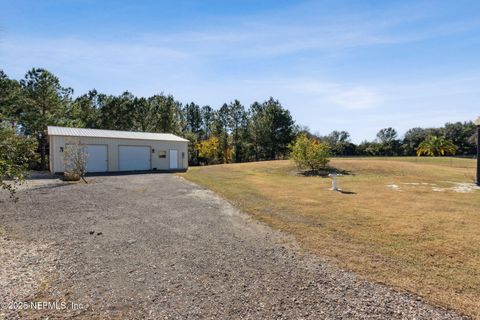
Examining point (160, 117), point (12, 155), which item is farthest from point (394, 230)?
point (160, 117)

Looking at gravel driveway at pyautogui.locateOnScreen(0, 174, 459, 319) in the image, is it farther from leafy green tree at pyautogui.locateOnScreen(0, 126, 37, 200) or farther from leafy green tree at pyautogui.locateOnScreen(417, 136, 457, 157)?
leafy green tree at pyautogui.locateOnScreen(417, 136, 457, 157)

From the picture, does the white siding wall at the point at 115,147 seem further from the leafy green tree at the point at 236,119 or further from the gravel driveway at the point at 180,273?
the leafy green tree at the point at 236,119

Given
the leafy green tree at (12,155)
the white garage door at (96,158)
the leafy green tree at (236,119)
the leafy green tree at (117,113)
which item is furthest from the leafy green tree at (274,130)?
the leafy green tree at (12,155)

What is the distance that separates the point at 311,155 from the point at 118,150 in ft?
48.8

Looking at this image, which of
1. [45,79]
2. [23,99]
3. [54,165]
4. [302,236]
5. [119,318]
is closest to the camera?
[119,318]

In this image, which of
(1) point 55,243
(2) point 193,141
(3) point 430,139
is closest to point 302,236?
(1) point 55,243

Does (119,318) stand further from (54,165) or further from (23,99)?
(23,99)

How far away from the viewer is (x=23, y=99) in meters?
26.7

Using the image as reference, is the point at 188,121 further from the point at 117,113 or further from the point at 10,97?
the point at 10,97

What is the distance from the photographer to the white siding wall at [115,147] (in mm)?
20766

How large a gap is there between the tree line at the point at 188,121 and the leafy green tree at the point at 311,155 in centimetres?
410

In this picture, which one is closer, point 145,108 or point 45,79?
point 45,79

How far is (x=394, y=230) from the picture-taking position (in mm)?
6945

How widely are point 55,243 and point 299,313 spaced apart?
16.3 feet
